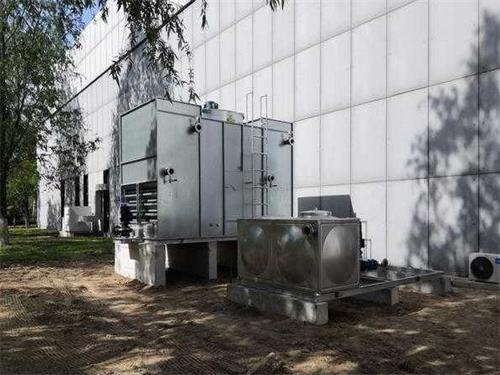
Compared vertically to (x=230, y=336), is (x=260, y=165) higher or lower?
higher

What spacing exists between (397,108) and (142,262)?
656 cm

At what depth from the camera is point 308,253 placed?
21.1ft

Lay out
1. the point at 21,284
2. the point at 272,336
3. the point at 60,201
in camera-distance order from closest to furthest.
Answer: the point at 272,336 < the point at 21,284 < the point at 60,201

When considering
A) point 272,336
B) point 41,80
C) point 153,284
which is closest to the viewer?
point 272,336

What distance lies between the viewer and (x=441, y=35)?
892cm

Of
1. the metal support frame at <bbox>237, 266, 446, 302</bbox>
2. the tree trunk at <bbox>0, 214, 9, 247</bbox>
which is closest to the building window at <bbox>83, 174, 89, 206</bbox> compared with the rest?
the tree trunk at <bbox>0, 214, 9, 247</bbox>

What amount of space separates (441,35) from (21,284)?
10421mm

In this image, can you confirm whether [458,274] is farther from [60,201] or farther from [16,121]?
[60,201]

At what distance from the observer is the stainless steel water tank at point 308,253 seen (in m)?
6.31

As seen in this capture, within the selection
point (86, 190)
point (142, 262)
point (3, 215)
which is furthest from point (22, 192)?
point (142, 262)

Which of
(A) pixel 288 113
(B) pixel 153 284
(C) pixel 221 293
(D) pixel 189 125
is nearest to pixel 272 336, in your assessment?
(C) pixel 221 293

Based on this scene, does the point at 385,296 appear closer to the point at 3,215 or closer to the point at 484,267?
the point at 484,267

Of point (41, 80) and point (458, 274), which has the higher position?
point (41, 80)

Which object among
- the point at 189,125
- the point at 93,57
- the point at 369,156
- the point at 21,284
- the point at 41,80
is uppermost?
the point at 93,57
